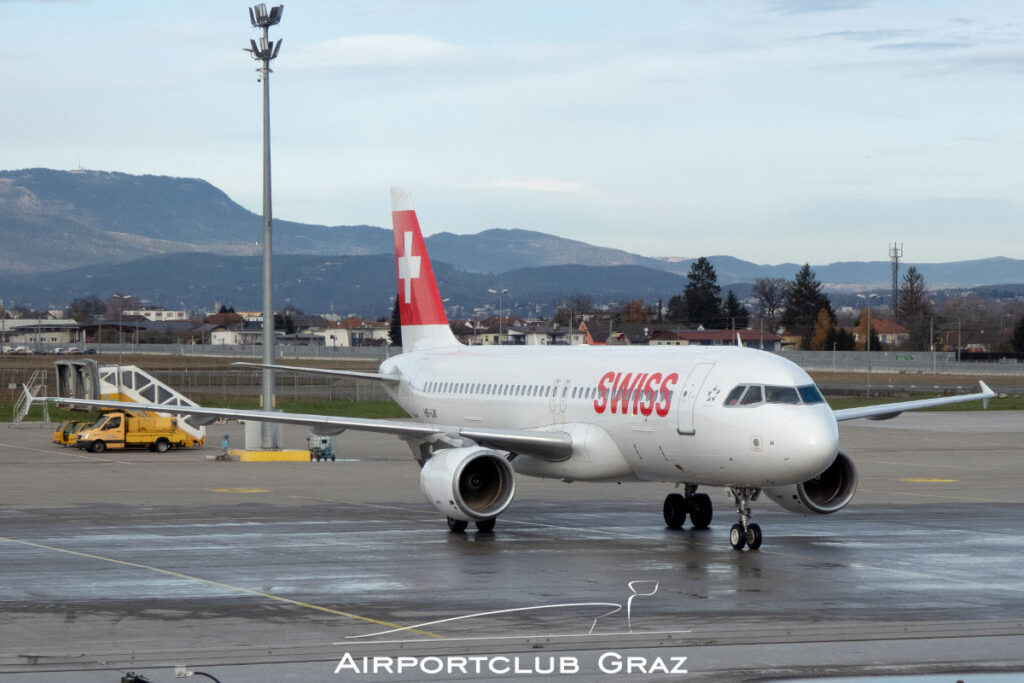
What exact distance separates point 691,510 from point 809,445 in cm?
559

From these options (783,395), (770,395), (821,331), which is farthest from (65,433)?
(821,331)

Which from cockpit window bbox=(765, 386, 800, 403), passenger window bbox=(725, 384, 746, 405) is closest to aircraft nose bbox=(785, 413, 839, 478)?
cockpit window bbox=(765, 386, 800, 403)

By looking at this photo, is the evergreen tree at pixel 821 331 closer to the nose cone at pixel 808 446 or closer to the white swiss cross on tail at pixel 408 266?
the white swiss cross on tail at pixel 408 266

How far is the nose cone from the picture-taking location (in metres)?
22.7

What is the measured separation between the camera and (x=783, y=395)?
23594mm

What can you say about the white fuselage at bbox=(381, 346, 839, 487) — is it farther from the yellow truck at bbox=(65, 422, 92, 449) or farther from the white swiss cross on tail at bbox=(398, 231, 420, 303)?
the yellow truck at bbox=(65, 422, 92, 449)

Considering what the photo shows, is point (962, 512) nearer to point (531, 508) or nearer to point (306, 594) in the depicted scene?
point (531, 508)

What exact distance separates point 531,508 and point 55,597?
15.1 metres

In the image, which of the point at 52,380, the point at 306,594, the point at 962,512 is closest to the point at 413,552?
the point at 306,594

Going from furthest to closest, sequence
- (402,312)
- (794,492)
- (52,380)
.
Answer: (52,380) < (402,312) < (794,492)

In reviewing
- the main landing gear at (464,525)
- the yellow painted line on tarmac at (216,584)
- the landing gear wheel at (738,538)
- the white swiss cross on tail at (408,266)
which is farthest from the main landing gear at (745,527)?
the white swiss cross on tail at (408,266)

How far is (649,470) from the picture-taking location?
26.0 meters

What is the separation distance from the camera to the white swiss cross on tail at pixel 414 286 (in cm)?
3756

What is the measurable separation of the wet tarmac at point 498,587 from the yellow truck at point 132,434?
1501 cm
